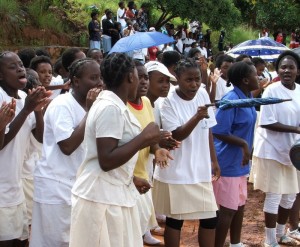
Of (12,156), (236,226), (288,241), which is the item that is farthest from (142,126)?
(288,241)

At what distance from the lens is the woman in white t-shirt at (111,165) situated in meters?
2.82

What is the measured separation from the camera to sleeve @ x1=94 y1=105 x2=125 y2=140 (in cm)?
280

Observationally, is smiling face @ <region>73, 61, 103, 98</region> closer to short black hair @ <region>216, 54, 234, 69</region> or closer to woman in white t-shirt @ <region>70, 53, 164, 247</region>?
woman in white t-shirt @ <region>70, 53, 164, 247</region>

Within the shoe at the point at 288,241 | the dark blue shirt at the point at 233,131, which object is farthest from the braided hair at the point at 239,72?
the shoe at the point at 288,241

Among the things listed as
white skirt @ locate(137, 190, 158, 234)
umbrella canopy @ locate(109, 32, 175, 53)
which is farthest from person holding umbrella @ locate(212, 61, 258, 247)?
umbrella canopy @ locate(109, 32, 175, 53)

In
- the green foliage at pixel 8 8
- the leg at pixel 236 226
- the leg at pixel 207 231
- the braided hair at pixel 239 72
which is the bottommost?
the leg at pixel 236 226

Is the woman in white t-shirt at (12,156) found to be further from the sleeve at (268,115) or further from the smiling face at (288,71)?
the smiling face at (288,71)

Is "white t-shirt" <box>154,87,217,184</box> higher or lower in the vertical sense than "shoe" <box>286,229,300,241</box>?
higher

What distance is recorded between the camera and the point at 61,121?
11.2ft

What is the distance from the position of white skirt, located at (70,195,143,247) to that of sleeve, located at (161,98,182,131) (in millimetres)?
1182

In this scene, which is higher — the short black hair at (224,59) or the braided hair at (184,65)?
the braided hair at (184,65)

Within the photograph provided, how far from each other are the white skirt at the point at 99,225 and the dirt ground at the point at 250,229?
2.47 metres

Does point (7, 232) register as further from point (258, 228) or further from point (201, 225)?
point (258, 228)

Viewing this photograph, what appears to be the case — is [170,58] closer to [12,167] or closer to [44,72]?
[44,72]
